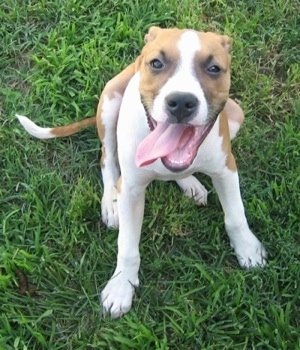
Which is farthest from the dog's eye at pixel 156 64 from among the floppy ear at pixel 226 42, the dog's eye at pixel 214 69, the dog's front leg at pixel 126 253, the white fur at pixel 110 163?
the white fur at pixel 110 163

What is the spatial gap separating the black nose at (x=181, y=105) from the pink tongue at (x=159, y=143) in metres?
0.16

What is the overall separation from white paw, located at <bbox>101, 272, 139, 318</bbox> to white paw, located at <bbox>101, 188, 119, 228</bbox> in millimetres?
374

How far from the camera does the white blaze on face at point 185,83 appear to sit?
3.28m

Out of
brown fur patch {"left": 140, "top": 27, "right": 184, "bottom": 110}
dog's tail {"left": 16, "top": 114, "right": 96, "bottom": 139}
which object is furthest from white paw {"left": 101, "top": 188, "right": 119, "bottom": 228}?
brown fur patch {"left": 140, "top": 27, "right": 184, "bottom": 110}

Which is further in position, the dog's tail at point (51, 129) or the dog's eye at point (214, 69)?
the dog's tail at point (51, 129)

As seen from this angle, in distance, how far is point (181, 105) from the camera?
3.24 m

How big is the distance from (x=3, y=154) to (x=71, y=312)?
3.73 ft

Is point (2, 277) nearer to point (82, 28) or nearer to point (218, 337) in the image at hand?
point (218, 337)

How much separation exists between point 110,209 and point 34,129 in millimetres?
675

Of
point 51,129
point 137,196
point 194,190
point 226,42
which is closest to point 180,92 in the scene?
point 226,42

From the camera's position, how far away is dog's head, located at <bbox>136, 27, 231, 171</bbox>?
10.8ft

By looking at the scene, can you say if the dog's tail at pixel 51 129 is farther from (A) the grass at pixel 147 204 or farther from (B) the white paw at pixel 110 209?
(B) the white paw at pixel 110 209

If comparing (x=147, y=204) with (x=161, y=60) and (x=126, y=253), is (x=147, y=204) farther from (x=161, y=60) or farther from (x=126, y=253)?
(x=161, y=60)

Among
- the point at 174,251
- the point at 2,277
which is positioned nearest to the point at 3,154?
the point at 2,277
